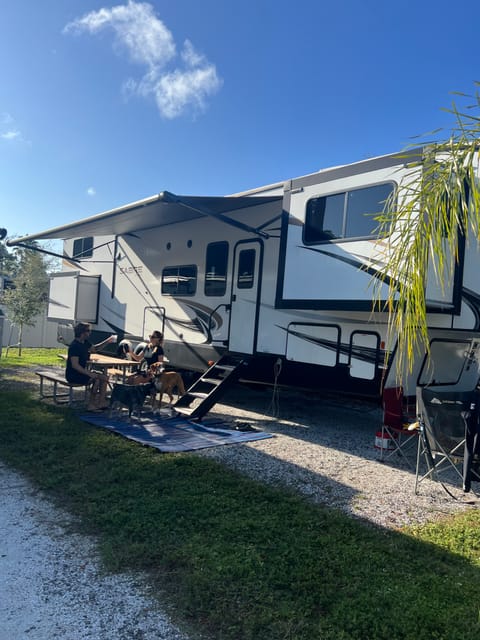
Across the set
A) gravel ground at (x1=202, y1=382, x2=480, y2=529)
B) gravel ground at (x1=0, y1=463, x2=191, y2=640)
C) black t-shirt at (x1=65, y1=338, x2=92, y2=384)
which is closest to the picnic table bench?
black t-shirt at (x1=65, y1=338, x2=92, y2=384)

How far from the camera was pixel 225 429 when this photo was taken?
6.89 metres

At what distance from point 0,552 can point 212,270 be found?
563 centimetres

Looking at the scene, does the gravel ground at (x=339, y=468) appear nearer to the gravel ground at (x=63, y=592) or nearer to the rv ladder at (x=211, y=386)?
the rv ladder at (x=211, y=386)

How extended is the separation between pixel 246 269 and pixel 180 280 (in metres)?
1.66

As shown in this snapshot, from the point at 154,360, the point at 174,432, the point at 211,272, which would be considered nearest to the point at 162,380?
the point at 154,360

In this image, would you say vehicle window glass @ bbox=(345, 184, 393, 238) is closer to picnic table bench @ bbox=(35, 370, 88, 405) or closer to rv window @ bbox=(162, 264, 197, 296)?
rv window @ bbox=(162, 264, 197, 296)

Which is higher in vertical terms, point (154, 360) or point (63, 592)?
point (154, 360)

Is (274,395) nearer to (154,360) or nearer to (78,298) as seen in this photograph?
(154,360)

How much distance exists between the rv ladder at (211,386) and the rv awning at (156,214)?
79.2 inches

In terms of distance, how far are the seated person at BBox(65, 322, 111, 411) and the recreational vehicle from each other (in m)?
1.55

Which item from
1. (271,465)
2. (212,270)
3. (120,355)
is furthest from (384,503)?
(120,355)

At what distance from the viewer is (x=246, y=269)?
773cm

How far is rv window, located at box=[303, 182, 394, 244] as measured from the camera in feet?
18.9

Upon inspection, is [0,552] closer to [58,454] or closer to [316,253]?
[58,454]
